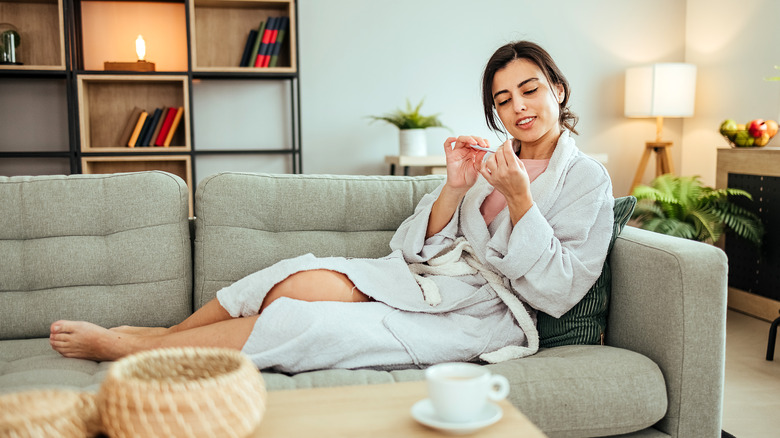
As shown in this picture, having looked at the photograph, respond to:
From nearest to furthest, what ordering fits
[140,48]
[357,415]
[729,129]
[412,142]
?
1. [357,415]
2. [729,129]
3. [140,48]
4. [412,142]

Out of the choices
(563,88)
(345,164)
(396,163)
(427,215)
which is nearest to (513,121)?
(563,88)

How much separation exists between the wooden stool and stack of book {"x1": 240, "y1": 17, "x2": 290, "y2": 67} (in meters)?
2.32

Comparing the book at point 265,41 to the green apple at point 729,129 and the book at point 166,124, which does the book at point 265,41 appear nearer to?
the book at point 166,124

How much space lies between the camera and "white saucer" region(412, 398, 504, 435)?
77cm

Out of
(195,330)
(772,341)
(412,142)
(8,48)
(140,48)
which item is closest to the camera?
(195,330)

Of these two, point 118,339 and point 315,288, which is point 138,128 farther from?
point 315,288

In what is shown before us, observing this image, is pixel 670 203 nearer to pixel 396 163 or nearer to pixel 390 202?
pixel 396 163

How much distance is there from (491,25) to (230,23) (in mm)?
1610

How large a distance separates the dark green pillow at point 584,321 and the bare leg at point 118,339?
A: 2.31 ft

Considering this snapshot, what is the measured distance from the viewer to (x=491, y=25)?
4.17 meters

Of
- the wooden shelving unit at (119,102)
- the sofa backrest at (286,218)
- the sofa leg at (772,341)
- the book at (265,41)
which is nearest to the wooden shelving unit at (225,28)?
the book at (265,41)

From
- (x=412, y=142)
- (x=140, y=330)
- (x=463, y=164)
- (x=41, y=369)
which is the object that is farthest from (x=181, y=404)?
(x=412, y=142)

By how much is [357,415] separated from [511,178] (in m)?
0.79

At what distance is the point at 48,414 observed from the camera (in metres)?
0.71
